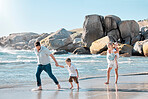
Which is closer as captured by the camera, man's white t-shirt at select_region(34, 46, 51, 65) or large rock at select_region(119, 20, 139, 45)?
man's white t-shirt at select_region(34, 46, 51, 65)

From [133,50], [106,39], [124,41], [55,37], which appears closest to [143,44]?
[133,50]

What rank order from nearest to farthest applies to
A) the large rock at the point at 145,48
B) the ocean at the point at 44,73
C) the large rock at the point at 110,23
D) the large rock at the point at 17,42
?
1. the ocean at the point at 44,73
2. the large rock at the point at 145,48
3. the large rock at the point at 110,23
4. the large rock at the point at 17,42

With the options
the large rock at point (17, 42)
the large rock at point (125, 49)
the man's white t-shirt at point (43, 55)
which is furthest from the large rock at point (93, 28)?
the large rock at point (17, 42)

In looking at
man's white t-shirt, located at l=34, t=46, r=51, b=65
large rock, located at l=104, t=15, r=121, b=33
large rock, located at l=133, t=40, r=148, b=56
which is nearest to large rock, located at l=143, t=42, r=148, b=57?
large rock, located at l=133, t=40, r=148, b=56

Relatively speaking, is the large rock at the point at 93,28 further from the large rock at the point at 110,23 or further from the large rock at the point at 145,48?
the large rock at the point at 145,48

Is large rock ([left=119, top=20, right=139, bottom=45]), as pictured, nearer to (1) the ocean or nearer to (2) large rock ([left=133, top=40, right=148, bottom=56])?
(2) large rock ([left=133, top=40, right=148, bottom=56])

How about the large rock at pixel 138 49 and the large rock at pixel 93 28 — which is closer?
the large rock at pixel 138 49

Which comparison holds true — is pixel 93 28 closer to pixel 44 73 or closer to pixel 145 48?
pixel 145 48

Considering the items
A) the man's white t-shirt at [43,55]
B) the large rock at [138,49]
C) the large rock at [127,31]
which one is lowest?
the large rock at [138,49]

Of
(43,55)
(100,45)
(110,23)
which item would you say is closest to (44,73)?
(43,55)

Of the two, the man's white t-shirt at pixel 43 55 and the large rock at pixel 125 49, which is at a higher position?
the man's white t-shirt at pixel 43 55

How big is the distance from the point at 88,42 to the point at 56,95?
130 ft

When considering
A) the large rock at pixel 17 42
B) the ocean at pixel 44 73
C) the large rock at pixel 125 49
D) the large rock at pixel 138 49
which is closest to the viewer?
the ocean at pixel 44 73

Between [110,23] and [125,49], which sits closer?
[125,49]
